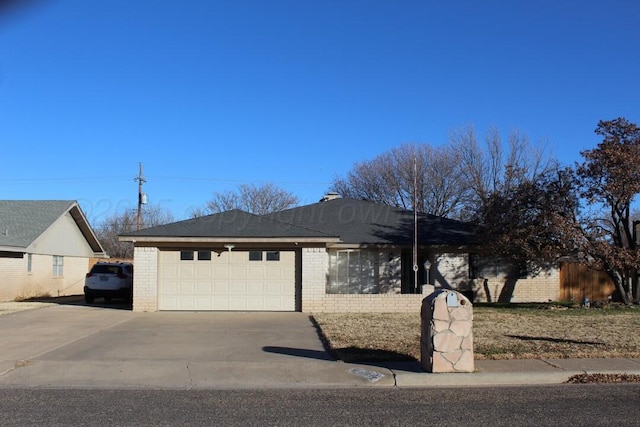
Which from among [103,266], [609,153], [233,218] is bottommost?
[103,266]

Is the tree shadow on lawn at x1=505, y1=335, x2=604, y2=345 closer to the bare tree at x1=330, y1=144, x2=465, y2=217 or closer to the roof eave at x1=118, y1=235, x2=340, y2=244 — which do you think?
the roof eave at x1=118, y1=235, x2=340, y2=244

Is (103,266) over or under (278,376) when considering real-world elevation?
over

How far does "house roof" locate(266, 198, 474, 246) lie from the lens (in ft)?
70.3

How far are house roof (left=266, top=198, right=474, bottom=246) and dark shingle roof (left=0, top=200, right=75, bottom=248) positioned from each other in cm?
987

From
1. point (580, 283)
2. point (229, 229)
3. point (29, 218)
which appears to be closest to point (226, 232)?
point (229, 229)

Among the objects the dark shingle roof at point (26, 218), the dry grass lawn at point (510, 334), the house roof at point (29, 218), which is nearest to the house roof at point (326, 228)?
the dry grass lawn at point (510, 334)

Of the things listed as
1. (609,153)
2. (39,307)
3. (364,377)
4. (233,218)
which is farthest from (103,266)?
(609,153)

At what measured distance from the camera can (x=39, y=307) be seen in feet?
60.6

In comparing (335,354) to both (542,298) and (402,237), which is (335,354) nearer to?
(402,237)

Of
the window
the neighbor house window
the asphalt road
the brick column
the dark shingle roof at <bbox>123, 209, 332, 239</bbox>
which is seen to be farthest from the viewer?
the window

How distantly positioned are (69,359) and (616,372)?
872 centimetres

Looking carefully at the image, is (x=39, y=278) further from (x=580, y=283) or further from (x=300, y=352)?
(x=580, y=283)

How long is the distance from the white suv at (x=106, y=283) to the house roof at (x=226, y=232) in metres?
4.43

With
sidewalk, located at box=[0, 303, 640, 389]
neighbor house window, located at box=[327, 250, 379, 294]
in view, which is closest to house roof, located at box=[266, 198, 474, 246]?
neighbor house window, located at box=[327, 250, 379, 294]
